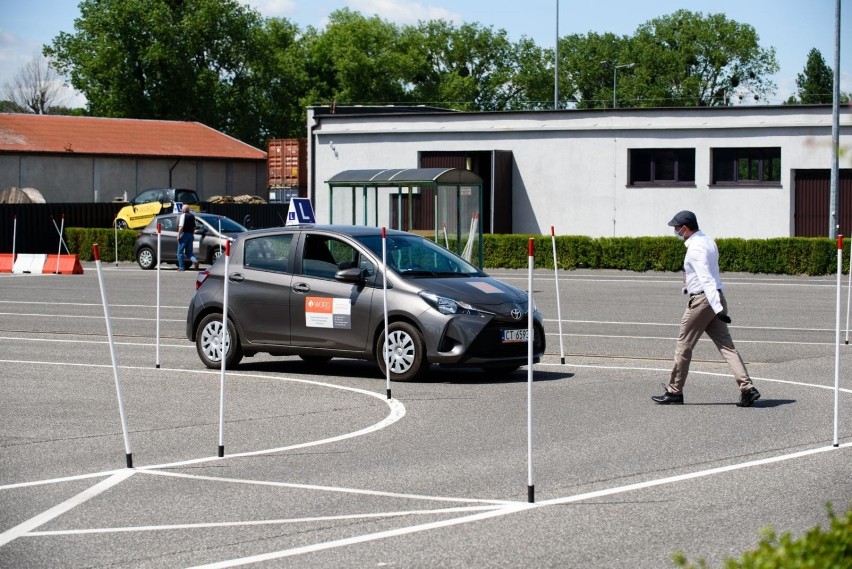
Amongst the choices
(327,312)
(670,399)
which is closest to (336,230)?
(327,312)

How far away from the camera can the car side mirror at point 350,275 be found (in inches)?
562

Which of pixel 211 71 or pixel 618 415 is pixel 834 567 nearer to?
pixel 618 415

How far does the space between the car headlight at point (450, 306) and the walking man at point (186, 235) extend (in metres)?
23.9

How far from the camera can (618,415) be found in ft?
37.9

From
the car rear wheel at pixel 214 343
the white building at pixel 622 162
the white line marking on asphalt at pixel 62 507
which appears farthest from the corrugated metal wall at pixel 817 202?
the white line marking on asphalt at pixel 62 507

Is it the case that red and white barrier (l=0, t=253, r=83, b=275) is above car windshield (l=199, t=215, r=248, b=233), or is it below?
below

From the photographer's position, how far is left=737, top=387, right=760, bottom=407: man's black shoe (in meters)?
11.8

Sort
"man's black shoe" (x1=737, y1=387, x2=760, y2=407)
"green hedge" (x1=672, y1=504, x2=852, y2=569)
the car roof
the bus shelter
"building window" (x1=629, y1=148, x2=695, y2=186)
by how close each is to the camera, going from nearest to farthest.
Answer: "green hedge" (x1=672, y1=504, x2=852, y2=569) < "man's black shoe" (x1=737, y1=387, x2=760, y2=407) < the car roof < the bus shelter < "building window" (x1=629, y1=148, x2=695, y2=186)

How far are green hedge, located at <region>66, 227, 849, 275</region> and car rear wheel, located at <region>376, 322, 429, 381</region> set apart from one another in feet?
72.5

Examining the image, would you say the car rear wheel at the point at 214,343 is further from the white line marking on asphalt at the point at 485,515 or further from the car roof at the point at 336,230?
the white line marking on asphalt at the point at 485,515

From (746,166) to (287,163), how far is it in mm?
26004

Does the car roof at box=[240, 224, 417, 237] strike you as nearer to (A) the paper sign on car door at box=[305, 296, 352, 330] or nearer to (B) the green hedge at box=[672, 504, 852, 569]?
(A) the paper sign on car door at box=[305, 296, 352, 330]

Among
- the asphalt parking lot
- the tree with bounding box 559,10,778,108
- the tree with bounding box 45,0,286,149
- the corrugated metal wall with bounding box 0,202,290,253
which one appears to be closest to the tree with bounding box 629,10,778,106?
the tree with bounding box 559,10,778,108

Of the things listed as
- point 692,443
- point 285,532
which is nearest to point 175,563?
point 285,532
